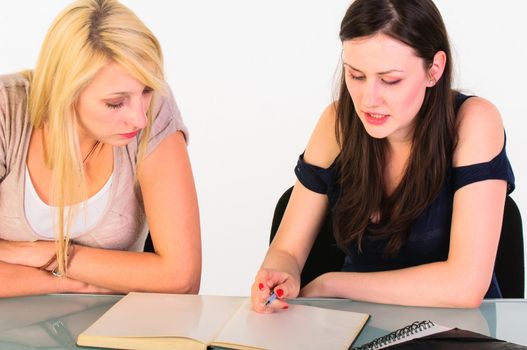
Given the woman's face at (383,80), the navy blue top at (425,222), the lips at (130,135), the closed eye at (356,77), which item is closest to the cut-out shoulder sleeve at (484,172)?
the navy blue top at (425,222)

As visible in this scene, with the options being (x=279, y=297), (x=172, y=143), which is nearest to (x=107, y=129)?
(x=172, y=143)

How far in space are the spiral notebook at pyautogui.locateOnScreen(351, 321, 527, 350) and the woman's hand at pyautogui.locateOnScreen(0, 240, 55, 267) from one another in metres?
0.83

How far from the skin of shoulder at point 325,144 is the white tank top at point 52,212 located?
50 centimetres

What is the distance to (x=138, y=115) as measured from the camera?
202 centimetres

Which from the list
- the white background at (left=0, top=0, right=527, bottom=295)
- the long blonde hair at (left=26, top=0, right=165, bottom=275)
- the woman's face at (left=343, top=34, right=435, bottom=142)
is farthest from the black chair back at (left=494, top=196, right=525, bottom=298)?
the white background at (left=0, top=0, right=527, bottom=295)

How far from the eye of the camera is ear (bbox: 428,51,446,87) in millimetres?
2043

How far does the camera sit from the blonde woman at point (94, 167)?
2000mm

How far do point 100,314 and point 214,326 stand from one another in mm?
267

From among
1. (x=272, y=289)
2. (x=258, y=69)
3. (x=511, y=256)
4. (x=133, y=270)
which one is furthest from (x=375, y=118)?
(x=258, y=69)

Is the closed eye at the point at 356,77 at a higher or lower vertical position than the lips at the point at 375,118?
higher

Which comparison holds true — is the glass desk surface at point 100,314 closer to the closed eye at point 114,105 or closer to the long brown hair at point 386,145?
the long brown hair at point 386,145

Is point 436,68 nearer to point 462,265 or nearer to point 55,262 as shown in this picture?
point 462,265

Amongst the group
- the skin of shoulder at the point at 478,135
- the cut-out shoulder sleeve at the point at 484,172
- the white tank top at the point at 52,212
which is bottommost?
the white tank top at the point at 52,212

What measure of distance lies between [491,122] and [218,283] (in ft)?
7.67
